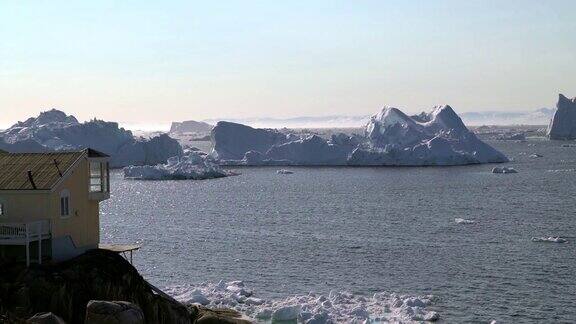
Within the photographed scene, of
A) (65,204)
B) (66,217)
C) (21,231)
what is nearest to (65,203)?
(65,204)

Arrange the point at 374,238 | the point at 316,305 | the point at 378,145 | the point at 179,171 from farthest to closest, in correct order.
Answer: the point at 378,145
the point at 179,171
the point at 374,238
the point at 316,305

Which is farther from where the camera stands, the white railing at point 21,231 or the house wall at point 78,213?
the house wall at point 78,213

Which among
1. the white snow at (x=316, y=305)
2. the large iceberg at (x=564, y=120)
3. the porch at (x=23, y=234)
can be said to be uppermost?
the large iceberg at (x=564, y=120)

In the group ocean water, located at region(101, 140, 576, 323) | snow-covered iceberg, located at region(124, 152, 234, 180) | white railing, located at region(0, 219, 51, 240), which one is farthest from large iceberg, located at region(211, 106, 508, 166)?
white railing, located at region(0, 219, 51, 240)

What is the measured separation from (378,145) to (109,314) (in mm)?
91657

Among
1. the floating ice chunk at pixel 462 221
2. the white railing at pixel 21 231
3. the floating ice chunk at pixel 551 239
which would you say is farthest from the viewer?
the floating ice chunk at pixel 462 221

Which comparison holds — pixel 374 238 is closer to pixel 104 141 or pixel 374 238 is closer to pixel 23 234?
pixel 23 234

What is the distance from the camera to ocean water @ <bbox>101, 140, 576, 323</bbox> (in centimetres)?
3212

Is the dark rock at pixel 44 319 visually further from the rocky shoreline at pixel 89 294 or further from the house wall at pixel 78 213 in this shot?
the house wall at pixel 78 213

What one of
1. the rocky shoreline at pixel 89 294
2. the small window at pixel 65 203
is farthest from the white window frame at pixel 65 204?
the rocky shoreline at pixel 89 294

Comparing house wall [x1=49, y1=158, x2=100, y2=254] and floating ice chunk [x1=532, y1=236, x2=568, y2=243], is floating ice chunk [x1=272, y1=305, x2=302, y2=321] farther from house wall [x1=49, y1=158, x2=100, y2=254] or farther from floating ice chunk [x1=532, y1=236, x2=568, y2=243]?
floating ice chunk [x1=532, y1=236, x2=568, y2=243]

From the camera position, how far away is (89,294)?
2283cm

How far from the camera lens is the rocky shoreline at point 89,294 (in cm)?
2030

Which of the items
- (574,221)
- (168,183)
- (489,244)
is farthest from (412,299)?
(168,183)
